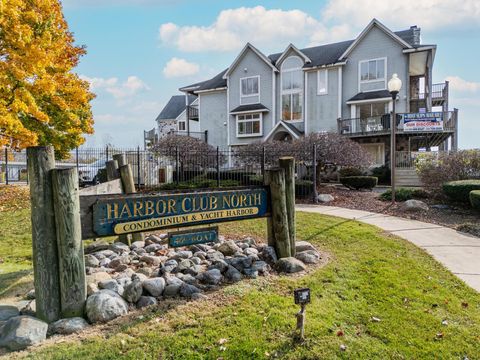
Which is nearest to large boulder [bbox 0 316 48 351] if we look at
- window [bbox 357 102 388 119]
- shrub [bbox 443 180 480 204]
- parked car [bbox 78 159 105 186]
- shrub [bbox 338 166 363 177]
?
shrub [bbox 443 180 480 204]

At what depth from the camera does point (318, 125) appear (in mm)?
26094

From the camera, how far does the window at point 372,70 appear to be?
24.1m

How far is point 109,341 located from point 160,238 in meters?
3.89

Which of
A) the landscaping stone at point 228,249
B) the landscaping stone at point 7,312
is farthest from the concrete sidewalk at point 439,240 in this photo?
the landscaping stone at point 7,312

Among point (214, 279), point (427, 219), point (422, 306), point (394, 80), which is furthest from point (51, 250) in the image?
point (394, 80)

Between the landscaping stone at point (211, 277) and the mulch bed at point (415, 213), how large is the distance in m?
7.29

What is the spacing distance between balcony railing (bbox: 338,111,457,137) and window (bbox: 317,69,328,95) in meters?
2.95

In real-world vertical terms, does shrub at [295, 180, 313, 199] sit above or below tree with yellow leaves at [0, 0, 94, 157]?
below

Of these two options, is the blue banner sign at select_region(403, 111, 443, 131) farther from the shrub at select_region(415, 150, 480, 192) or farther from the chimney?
the shrub at select_region(415, 150, 480, 192)

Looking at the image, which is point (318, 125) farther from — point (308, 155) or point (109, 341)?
point (109, 341)

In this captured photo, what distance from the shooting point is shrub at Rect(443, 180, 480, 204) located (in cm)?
1072

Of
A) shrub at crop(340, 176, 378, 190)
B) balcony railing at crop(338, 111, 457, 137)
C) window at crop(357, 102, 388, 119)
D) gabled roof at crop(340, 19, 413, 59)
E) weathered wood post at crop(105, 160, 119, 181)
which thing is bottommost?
shrub at crop(340, 176, 378, 190)

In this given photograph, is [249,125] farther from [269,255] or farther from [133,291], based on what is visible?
[133,291]

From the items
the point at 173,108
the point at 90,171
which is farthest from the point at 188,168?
the point at 173,108
